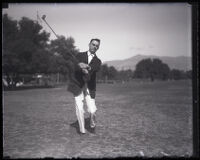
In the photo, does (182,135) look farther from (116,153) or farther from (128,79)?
(128,79)

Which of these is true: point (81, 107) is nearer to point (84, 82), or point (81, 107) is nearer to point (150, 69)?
point (84, 82)

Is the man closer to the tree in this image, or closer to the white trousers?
the white trousers

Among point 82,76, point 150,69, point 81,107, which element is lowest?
point 81,107

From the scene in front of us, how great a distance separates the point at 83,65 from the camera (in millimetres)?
5516

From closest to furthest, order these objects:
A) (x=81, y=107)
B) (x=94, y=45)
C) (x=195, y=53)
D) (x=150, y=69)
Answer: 1. (x=195, y=53)
2. (x=94, y=45)
3. (x=81, y=107)
4. (x=150, y=69)

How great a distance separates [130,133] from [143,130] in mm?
525

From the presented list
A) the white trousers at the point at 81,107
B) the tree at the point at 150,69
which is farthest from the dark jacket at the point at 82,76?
the tree at the point at 150,69

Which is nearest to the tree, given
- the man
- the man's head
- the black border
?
the man

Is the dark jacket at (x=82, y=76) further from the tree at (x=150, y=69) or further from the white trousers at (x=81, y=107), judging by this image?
the tree at (x=150, y=69)

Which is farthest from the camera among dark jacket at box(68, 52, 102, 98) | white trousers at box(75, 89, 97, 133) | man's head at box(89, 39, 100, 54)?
dark jacket at box(68, 52, 102, 98)

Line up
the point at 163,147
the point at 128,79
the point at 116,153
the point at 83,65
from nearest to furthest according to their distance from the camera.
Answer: the point at 116,153, the point at 163,147, the point at 83,65, the point at 128,79

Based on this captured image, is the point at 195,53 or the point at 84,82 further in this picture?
A: the point at 84,82

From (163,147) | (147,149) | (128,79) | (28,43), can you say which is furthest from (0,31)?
(128,79)

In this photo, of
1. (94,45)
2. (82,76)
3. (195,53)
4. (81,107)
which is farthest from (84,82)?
(195,53)
